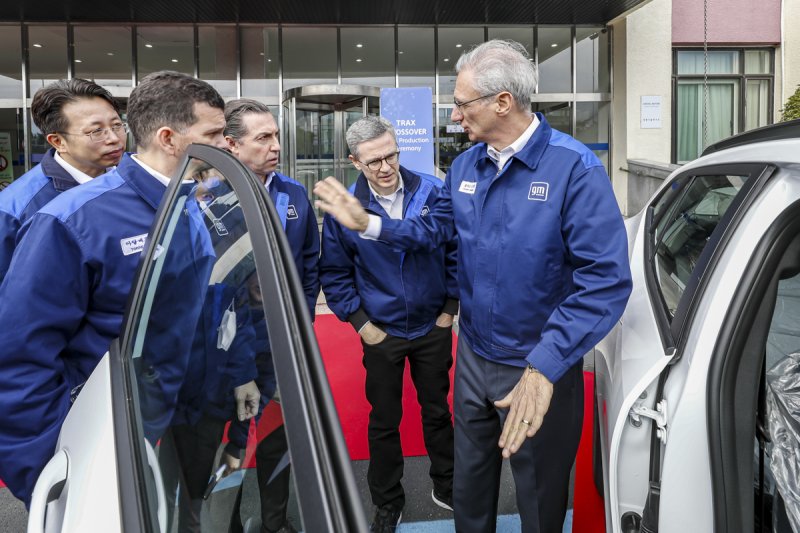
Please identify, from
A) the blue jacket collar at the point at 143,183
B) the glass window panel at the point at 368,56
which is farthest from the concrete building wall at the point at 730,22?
the blue jacket collar at the point at 143,183

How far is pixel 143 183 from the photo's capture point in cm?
187

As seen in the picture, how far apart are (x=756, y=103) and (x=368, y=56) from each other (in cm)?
850

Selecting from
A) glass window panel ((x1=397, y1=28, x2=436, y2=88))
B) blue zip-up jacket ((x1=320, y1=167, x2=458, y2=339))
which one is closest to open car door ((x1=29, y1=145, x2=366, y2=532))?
blue zip-up jacket ((x1=320, y1=167, x2=458, y2=339))

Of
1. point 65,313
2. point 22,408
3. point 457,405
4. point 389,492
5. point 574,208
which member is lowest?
point 389,492

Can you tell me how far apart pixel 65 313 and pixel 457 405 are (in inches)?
56.0

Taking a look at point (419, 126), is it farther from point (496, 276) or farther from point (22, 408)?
point (22, 408)

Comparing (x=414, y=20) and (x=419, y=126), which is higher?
(x=414, y=20)

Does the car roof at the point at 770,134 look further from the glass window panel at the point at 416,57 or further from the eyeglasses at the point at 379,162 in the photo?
the glass window panel at the point at 416,57

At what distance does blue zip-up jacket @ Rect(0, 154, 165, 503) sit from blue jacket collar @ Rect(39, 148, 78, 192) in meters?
1.11

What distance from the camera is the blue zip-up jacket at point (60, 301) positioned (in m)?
1.54

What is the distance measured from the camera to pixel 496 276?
7.06ft

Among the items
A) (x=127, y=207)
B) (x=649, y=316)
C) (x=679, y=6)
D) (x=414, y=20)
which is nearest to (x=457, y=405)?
(x=649, y=316)

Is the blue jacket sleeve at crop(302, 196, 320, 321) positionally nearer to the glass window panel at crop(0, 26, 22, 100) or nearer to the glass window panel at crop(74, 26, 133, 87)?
the glass window panel at crop(74, 26, 133, 87)

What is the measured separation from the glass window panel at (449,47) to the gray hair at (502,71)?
33.9ft
